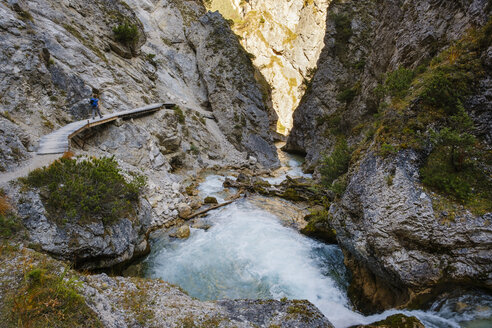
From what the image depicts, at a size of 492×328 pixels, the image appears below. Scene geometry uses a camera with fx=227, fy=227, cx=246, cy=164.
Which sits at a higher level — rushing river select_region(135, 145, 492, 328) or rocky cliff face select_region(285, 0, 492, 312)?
rocky cliff face select_region(285, 0, 492, 312)

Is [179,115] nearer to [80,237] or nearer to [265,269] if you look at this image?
[80,237]

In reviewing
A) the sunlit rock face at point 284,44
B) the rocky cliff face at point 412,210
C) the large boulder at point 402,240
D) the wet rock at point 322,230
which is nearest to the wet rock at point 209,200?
the wet rock at point 322,230

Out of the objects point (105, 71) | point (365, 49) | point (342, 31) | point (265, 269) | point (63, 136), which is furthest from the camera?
point (342, 31)

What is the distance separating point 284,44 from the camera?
67312 millimetres

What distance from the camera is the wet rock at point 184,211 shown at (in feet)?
44.8

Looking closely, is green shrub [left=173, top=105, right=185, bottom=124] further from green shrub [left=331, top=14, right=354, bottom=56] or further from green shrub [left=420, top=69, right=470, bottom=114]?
green shrub [left=331, top=14, right=354, bottom=56]

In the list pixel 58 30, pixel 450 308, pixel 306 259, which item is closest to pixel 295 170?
pixel 306 259

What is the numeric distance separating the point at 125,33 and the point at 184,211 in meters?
22.0

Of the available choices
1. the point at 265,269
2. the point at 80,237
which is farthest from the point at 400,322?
the point at 80,237

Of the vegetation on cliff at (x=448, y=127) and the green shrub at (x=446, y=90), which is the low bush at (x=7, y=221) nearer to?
the vegetation on cliff at (x=448, y=127)

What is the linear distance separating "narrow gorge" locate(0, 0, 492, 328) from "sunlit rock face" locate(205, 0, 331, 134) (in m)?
43.8

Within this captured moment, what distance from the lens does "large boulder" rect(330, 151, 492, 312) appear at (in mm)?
5660

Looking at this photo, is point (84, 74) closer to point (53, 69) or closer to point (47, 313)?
point (53, 69)

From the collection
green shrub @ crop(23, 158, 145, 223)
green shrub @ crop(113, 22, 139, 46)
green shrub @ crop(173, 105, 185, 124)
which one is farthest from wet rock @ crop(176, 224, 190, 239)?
green shrub @ crop(113, 22, 139, 46)
